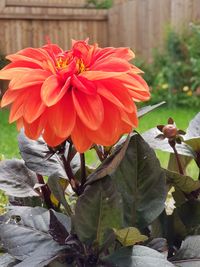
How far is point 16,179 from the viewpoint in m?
0.43

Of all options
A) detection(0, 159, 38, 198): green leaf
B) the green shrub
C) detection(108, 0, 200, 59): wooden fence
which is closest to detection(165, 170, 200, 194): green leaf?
detection(0, 159, 38, 198): green leaf

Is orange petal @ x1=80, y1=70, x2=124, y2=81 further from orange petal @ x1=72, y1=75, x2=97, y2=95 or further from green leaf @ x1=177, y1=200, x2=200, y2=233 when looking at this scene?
green leaf @ x1=177, y1=200, x2=200, y2=233

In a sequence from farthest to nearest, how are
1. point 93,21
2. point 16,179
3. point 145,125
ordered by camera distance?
point 93,21, point 145,125, point 16,179

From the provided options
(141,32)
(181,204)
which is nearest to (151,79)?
(141,32)

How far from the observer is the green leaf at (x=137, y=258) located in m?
0.32

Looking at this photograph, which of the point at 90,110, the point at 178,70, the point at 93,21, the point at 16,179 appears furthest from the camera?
the point at 93,21

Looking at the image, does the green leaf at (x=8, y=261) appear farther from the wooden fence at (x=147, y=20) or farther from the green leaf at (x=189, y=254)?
the wooden fence at (x=147, y=20)

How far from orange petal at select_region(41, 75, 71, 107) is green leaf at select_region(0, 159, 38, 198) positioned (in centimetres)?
12

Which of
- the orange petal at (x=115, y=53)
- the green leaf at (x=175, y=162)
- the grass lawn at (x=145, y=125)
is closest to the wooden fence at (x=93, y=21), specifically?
the grass lawn at (x=145, y=125)

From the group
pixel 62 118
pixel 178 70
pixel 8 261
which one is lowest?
pixel 178 70

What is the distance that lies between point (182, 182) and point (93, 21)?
5.44m

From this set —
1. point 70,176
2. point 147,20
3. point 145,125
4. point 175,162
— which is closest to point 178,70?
point 147,20

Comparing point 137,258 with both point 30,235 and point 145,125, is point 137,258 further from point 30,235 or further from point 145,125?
point 145,125

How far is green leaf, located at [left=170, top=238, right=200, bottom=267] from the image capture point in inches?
13.9
